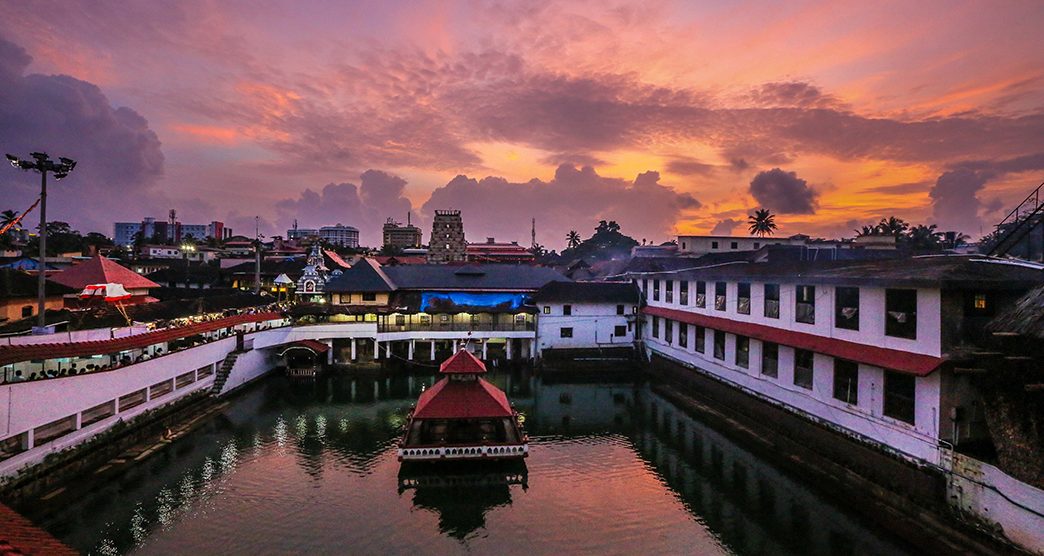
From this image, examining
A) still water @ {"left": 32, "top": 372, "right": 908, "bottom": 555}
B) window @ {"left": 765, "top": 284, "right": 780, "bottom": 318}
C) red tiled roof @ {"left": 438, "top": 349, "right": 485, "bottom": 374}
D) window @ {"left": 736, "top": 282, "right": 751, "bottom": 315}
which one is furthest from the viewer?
window @ {"left": 736, "top": 282, "right": 751, "bottom": 315}

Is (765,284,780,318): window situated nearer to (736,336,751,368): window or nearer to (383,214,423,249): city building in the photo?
(736,336,751,368): window

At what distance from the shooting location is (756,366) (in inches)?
1163

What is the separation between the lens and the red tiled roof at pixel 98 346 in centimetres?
1925

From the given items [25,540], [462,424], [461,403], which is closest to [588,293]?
[462,424]

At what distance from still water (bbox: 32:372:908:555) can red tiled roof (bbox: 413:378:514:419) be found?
2641mm

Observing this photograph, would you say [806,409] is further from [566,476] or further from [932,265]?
[566,476]

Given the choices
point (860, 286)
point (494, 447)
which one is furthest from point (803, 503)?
point (494, 447)

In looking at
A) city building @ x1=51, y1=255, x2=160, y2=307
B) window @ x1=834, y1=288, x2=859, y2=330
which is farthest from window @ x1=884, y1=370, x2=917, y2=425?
city building @ x1=51, y1=255, x2=160, y2=307

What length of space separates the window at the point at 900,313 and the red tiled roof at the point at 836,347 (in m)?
0.75

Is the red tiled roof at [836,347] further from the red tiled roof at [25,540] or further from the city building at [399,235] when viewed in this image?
the city building at [399,235]

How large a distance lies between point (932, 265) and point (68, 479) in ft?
115

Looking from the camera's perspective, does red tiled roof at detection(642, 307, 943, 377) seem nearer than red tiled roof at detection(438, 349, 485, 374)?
Yes

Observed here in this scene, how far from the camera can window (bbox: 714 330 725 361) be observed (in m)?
33.6

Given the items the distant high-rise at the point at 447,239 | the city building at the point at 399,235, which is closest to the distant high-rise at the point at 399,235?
the city building at the point at 399,235
